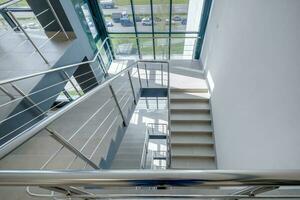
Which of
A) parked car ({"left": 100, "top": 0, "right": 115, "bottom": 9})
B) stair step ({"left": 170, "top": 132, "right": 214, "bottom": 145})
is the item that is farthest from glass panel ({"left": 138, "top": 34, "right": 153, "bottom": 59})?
stair step ({"left": 170, "top": 132, "right": 214, "bottom": 145})

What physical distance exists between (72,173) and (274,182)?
0.57 m

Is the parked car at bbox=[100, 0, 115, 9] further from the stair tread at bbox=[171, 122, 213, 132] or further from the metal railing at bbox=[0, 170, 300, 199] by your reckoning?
the metal railing at bbox=[0, 170, 300, 199]

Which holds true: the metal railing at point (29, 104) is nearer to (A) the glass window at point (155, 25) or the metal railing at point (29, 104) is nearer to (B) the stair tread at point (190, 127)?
(B) the stair tread at point (190, 127)

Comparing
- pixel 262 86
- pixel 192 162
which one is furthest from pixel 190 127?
pixel 262 86

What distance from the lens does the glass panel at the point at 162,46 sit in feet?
16.1

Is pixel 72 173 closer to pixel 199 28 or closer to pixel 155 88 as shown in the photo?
pixel 155 88

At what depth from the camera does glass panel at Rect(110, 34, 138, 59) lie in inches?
197

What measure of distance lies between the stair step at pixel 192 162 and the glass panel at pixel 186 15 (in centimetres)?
347

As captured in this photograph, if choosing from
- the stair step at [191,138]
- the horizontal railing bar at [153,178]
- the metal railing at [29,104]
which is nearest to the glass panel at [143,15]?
the metal railing at [29,104]

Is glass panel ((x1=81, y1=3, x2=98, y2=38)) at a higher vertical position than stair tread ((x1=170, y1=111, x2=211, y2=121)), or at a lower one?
higher

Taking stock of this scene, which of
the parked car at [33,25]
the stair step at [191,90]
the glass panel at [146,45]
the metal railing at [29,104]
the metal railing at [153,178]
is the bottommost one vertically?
the metal railing at [153,178]

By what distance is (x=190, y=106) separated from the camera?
11.6 feet

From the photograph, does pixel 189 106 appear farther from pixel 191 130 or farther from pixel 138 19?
pixel 138 19

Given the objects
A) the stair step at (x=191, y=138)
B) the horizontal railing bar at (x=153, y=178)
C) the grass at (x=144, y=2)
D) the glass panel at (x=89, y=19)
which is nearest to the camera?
the horizontal railing bar at (x=153, y=178)
